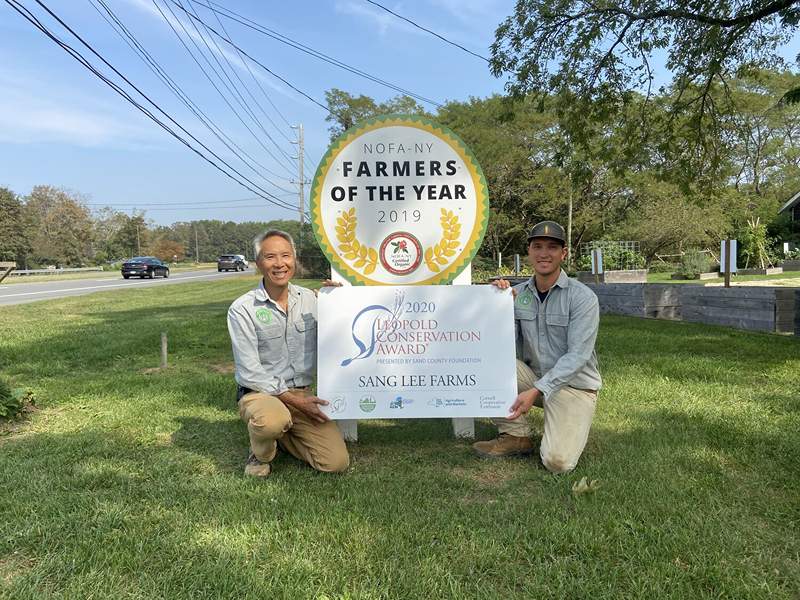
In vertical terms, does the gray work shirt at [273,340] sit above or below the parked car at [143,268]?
below

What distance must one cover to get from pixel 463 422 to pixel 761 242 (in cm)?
2370

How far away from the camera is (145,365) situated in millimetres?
6492

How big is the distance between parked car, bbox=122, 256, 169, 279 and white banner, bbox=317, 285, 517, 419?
32983 mm

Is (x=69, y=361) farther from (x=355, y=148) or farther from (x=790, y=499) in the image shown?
(x=790, y=499)

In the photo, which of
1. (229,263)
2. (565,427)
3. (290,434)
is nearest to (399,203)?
(290,434)

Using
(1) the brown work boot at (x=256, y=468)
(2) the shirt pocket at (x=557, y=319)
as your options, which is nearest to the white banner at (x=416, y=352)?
(2) the shirt pocket at (x=557, y=319)

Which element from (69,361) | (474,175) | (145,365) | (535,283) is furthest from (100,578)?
(69,361)

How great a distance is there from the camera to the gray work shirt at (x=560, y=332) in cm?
323

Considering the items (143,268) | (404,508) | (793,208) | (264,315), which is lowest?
(404,508)

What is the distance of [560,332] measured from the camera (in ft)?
11.2

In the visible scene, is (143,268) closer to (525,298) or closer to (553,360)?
(525,298)

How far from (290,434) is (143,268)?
109 ft

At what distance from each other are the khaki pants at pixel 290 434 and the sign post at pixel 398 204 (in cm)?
49

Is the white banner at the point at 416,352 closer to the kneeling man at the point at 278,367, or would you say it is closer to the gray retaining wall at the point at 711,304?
the kneeling man at the point at 278,367
